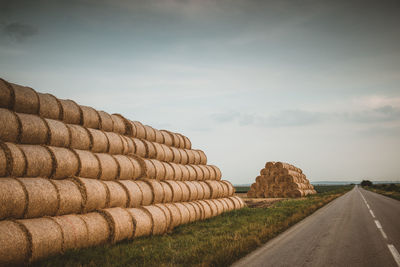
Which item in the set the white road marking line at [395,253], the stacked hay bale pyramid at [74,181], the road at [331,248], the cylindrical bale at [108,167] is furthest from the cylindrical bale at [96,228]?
the white road marking line at [395,253]

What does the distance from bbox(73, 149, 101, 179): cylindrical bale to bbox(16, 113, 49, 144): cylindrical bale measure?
0.98 meters

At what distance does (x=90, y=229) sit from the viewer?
7.37 meters

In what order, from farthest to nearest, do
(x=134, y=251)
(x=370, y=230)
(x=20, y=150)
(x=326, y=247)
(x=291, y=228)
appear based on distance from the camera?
(x=291, y=228) < (x=370, y=230) < (x=326, y=247) < (x=134, y=251) < (x=20, y=150)

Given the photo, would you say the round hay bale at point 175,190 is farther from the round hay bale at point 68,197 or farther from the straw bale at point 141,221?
the round hay bale at point 68,197

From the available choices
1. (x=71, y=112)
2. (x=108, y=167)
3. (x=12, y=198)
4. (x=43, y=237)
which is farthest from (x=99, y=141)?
(x=43, y=237)

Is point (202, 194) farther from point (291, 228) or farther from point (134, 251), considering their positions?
point (134, 251)

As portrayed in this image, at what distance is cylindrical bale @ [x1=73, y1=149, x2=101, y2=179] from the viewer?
26.9 ft

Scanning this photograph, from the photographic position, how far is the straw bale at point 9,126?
668cm

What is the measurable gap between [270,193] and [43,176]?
1098 inches

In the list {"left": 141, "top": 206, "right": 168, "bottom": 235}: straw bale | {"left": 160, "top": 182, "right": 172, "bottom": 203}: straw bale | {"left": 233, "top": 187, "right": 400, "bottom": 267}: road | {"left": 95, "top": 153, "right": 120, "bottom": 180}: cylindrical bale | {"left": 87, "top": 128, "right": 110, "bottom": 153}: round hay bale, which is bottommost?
{"left": 233, "top": 187, "right": 400, "bottom": 267}: road

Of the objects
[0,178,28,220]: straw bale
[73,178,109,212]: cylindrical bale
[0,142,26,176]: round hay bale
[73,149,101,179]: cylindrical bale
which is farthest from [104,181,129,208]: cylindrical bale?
[0,178,28,220]: straw bale

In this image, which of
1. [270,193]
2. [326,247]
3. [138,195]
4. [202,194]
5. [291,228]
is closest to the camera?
[326,247]

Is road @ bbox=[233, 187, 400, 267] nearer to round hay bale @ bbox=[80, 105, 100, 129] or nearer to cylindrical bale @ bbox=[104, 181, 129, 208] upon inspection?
cylindrical bale @ bbox=[104, 181, 129, 208]

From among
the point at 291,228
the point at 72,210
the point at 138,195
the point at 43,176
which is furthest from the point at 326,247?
the point at 43,176
